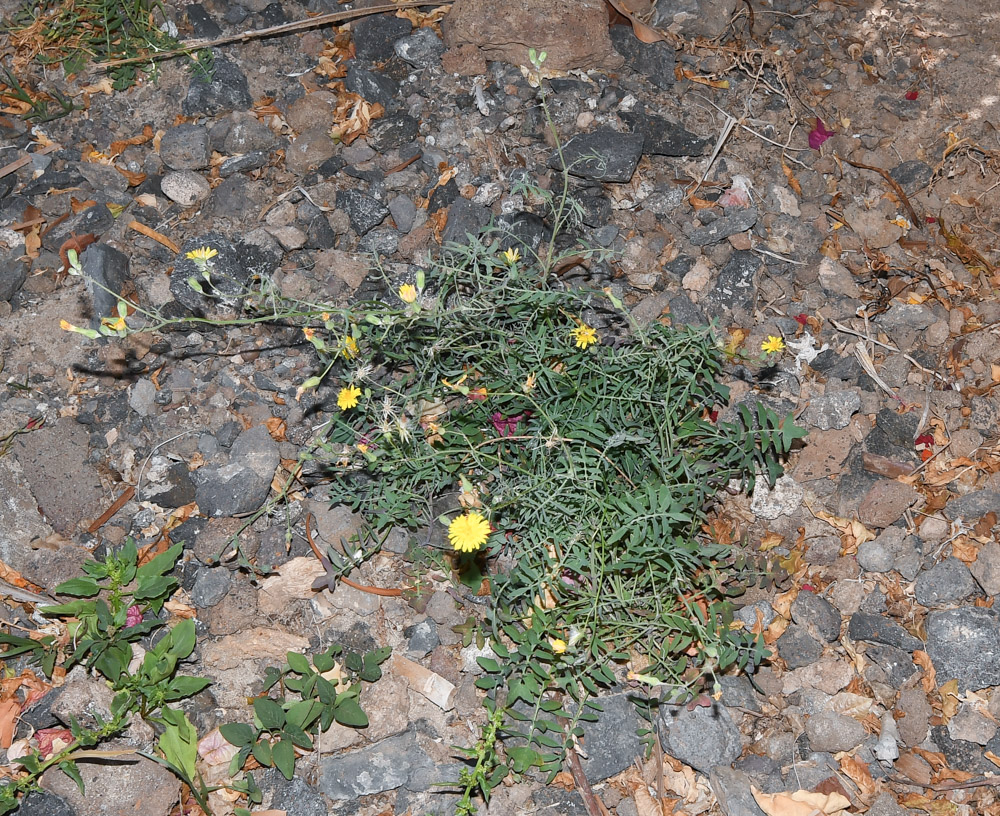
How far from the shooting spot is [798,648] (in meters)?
2.44

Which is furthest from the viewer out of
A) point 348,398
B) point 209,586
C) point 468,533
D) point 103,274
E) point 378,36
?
point 378,36

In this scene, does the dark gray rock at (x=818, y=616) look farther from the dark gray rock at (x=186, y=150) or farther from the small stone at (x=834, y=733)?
the dark gray rock at (x=186, y=150)

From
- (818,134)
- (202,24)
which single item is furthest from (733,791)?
(202,24)

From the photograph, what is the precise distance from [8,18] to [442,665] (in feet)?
11.5

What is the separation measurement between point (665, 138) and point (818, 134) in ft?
2.11

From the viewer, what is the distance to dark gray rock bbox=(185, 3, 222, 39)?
11.5 ft

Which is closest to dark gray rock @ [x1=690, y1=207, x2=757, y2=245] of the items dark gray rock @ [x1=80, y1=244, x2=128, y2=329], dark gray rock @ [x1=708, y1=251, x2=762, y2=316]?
dark gray rock @ [x1=708, y1=251, x2=762, y2=316]

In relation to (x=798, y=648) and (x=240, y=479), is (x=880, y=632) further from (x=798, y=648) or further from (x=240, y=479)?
(x=240, y=479)

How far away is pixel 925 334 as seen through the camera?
2912mm

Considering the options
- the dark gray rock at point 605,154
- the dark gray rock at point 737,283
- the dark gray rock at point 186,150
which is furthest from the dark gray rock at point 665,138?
the dark gray rock at point 186,150

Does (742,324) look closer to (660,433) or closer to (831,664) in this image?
(660,433)

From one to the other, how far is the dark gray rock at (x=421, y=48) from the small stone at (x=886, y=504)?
2.46 meters

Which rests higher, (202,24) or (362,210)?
(202,24)

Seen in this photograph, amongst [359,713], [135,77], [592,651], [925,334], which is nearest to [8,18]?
[135,77]
